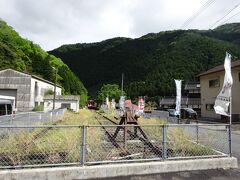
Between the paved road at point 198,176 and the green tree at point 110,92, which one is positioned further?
the green tree at point 110,92

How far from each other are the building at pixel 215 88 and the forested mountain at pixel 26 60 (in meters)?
32.3

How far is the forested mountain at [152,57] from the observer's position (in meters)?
67.2

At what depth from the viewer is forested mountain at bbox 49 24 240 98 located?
221ft

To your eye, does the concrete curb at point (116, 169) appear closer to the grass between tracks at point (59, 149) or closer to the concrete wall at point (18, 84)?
the grass between tracks at point (59, 149)

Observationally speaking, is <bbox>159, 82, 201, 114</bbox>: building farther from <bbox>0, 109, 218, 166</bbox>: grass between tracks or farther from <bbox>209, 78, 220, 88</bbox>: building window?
<bbox>0, 109, 218, 166</bbox>: grass between tracks

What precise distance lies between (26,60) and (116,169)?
54559 mm

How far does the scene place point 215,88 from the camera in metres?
31.3

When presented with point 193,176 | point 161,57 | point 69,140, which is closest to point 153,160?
point 193,176

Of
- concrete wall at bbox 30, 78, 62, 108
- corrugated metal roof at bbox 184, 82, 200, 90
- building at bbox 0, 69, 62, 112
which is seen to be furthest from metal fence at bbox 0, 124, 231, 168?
corrugated metal roof at bbox 184, 82, 200, 90

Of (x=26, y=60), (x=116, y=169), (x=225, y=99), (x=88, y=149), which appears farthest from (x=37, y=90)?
(x=116, y=169)

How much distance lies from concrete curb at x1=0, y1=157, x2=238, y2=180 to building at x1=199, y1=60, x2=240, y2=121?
2215 cm

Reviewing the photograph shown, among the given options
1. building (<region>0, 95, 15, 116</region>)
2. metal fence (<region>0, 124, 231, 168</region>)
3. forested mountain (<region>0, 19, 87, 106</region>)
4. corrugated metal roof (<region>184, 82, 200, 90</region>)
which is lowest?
metal fence (<region>0, 124, 231, 168</region>)

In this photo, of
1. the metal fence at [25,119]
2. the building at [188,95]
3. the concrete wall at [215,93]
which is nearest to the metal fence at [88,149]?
the metal fence at [25,119]

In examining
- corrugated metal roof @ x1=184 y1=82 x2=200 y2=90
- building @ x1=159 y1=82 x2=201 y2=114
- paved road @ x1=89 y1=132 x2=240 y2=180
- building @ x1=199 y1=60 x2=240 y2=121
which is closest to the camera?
paved road @ x1=89 y1=132 x2=240 y2=180
